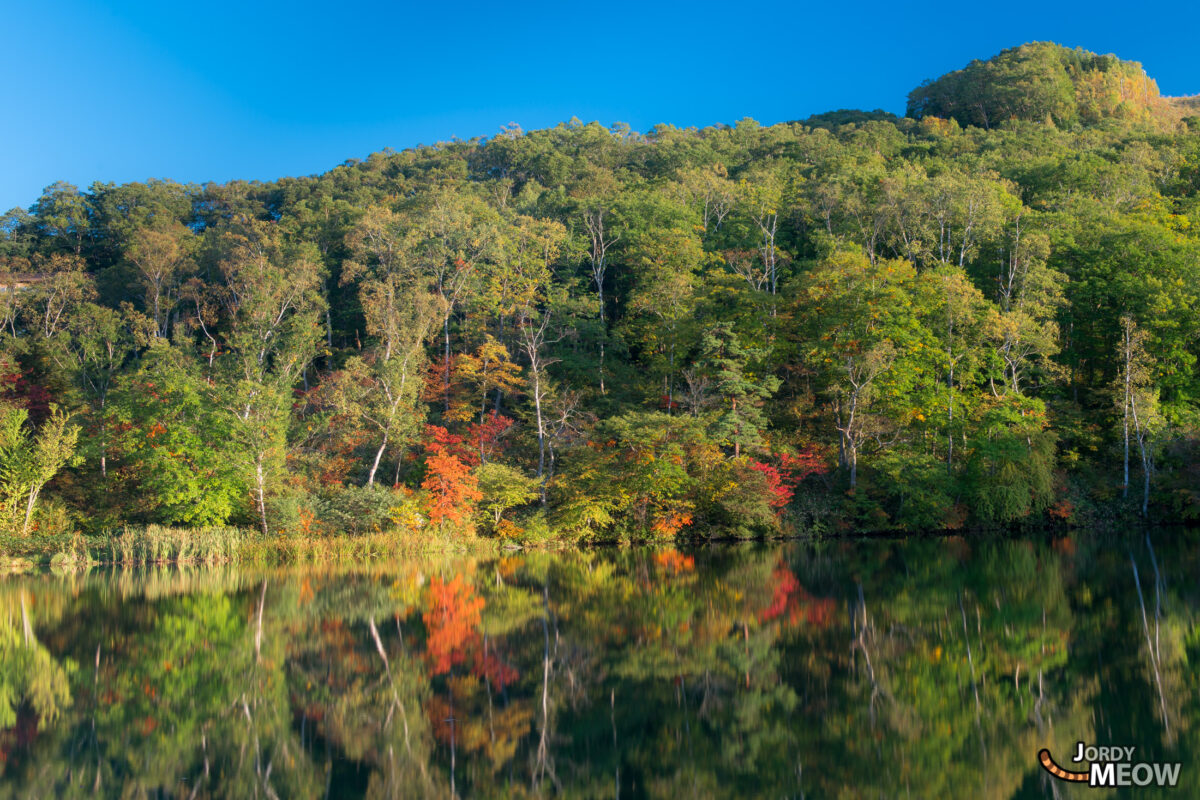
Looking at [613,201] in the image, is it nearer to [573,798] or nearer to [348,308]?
[348,308]

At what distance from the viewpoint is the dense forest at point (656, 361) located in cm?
3155

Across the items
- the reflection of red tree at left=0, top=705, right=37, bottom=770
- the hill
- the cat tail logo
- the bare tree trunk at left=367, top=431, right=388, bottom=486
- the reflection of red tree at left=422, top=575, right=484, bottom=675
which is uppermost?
the hill

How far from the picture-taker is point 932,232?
42000mm

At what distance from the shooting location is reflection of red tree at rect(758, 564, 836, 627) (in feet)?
44.8

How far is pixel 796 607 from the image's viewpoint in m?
14.9

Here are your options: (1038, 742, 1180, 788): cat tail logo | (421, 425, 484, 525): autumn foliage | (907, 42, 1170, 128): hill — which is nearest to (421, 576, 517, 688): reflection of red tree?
(1038, 742, 1180, 788): cat tail logo

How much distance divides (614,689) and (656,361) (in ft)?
105

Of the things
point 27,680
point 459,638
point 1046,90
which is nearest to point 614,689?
point 459,638

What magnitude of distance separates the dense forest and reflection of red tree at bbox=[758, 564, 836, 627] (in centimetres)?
1417

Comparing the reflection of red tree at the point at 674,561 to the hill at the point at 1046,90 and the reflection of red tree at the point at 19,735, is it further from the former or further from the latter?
the hill at the point at 1046,90

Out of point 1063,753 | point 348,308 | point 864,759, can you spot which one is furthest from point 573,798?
point 348,308

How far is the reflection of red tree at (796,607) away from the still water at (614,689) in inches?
3.9

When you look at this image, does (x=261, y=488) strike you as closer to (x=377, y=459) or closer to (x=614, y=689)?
(x=377, y=459)

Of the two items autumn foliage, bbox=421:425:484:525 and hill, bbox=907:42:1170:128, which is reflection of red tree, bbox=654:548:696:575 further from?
hill, bbox=907:42:1170:128
